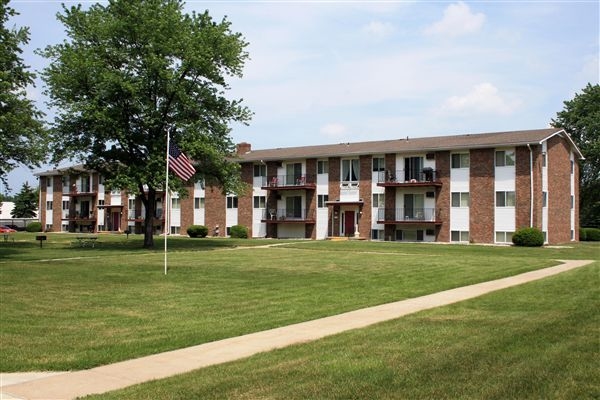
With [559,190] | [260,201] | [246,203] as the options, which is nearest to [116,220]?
[246,203]

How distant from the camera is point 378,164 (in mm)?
47406

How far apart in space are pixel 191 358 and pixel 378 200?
40107 mm

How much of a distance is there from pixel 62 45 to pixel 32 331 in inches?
1163

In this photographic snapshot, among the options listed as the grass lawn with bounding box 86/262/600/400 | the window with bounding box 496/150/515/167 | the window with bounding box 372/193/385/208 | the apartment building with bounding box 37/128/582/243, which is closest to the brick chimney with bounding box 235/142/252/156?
the apartment building with bounding box 37/128/582/243

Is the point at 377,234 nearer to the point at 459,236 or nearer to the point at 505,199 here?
the point at 459,236

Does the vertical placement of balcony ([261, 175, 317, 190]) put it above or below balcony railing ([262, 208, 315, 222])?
above

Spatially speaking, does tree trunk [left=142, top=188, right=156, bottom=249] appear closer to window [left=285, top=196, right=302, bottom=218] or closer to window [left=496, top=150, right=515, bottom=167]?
window [left=285, top=196, right=302, bottom=218]

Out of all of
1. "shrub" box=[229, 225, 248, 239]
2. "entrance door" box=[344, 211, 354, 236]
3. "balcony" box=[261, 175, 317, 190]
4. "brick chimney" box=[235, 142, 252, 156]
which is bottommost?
"shrub" box=[229, 225, 248, 239]

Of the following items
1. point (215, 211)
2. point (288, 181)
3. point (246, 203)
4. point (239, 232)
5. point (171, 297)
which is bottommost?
point (171, 297)

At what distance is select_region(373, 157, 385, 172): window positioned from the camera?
155 ft

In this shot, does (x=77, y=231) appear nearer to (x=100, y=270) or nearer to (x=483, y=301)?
(x=100, y=270)

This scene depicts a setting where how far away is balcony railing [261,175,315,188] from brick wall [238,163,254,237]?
61.0 inches

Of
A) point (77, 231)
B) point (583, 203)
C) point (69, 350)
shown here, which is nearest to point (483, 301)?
point (69, 350)

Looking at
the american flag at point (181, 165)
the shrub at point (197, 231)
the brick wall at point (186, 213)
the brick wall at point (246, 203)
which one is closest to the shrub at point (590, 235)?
the brick wall at point (246, 203)
